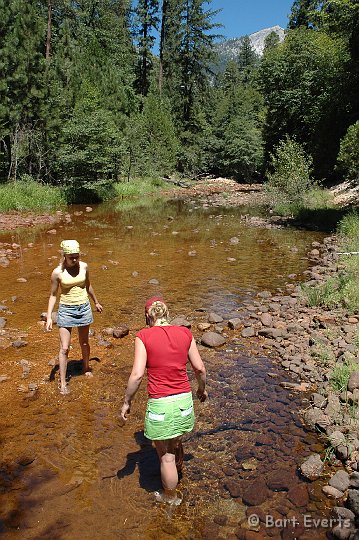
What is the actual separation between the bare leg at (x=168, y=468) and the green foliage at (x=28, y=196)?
1972cm

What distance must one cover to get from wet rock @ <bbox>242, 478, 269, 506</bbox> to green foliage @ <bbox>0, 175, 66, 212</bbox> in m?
20.0

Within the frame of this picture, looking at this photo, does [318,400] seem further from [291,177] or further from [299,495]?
[291,177]

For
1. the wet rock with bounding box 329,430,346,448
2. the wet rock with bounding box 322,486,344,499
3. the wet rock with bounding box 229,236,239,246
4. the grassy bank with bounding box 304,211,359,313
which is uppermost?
the grassy bank with bounding box 304,211,359,313

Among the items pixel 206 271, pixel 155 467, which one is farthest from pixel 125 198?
pixel 155 467

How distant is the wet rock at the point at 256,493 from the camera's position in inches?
161

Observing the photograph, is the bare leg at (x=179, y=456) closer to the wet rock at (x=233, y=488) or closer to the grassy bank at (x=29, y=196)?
the wet rock at (x=233, y=488)

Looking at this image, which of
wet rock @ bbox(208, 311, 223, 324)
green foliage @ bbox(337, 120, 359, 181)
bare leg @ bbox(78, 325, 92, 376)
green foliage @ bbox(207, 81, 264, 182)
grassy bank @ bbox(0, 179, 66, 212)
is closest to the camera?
bare leg @ bbox(78, 325, 92, 376)

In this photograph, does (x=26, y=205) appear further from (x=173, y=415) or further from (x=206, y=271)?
(x=173, y=415)

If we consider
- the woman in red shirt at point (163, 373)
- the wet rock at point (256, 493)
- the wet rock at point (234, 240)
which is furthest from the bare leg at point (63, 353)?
the wet rock at point (234, 240)

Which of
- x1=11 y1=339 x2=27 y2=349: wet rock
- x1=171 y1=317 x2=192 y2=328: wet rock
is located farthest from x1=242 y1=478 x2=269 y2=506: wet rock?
x1=11 y1=339 x2=27 y2=349: wet rock

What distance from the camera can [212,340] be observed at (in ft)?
24.7

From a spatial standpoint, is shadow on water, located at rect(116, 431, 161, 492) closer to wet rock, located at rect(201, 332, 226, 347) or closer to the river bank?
the river bank

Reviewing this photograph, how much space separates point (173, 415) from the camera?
149 inches

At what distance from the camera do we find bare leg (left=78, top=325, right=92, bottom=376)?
6180mm
